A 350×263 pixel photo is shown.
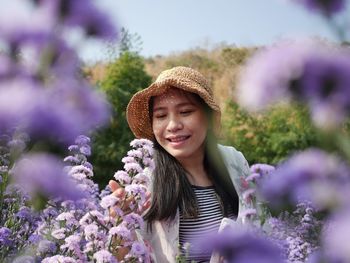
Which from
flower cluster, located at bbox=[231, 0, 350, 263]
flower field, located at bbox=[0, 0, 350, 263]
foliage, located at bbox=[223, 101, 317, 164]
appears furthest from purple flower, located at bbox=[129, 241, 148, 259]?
foliage, located at bbox=[223, 101, 317, 164]

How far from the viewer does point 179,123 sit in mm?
2666

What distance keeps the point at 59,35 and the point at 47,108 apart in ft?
0.53

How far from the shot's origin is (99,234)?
2.29 metres

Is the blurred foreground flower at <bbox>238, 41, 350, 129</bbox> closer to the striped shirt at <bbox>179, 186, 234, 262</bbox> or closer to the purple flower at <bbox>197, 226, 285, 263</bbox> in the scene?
the purple flower at <bbox>197, 226, 285, 263</bbox>

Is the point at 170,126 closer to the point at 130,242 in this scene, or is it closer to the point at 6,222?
the point at 130,242

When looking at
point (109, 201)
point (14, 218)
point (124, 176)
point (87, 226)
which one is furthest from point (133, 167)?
point (14, 218)

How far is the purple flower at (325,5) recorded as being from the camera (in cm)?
93

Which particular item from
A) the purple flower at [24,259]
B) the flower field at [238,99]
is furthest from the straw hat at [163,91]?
the flower field at [238,99]

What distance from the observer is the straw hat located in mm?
2770

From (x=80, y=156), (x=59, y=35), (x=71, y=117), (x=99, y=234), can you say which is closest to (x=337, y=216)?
(x=71, y=117)

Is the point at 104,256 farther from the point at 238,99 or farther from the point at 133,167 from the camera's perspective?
the point at 238,99

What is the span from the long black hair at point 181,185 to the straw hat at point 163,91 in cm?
5

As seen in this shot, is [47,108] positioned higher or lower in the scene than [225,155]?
lower

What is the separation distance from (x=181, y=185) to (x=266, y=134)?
6703mm
